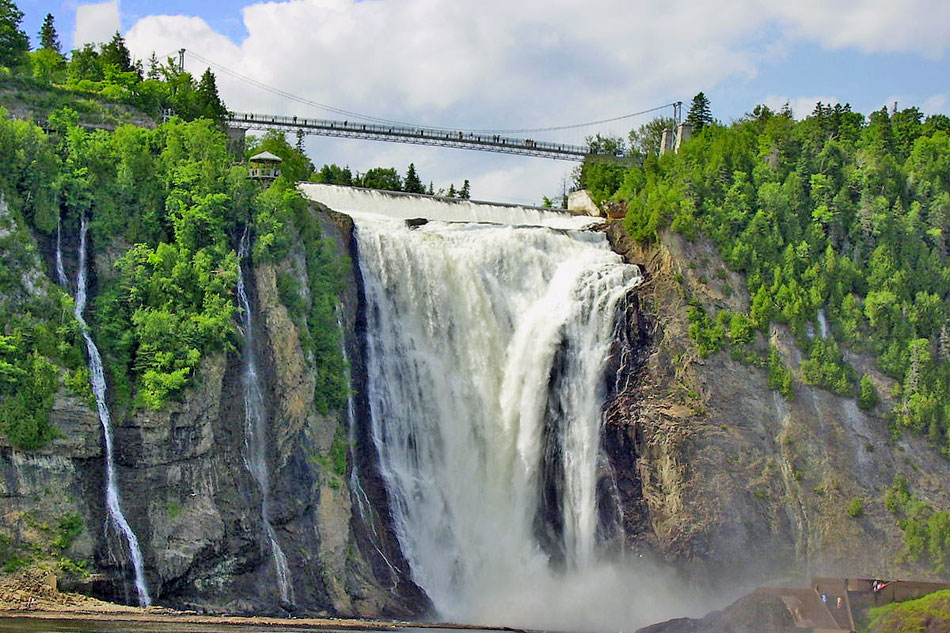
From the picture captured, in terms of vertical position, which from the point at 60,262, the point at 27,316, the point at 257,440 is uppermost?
the point at 60,262

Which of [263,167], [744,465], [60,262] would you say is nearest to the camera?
[60,262]

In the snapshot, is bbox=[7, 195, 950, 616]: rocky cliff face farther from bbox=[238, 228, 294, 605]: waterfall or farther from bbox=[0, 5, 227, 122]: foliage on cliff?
bbox=[0, 5, 227, 122]: foliage on cliff

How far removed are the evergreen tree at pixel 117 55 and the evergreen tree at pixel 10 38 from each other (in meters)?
7.24

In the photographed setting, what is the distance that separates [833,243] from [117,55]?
39.4 m

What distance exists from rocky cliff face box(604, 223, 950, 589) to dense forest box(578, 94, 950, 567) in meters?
0.86

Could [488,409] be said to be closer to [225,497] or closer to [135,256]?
[225,497]

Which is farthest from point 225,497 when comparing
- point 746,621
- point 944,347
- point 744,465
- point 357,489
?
point 944,347

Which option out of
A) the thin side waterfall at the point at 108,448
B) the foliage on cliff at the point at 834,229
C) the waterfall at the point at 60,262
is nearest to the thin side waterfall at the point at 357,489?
the thin side waterfall at the point at 108,448

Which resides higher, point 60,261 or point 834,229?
point 834,229

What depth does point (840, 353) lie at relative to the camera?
6725 centimetres

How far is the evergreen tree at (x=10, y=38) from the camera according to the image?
62.4m

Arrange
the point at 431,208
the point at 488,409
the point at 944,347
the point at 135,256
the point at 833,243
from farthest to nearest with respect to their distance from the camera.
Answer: the point at 431,208
the point at 833,243
the point at 944,347
the point at 488,409
the point at 135,256

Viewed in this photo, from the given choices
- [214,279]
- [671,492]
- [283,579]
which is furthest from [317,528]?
[671,492]

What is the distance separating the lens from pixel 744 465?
63.2 m
